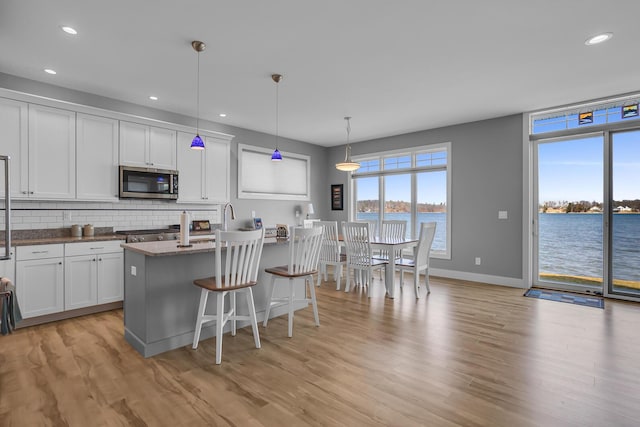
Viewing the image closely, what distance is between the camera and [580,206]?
4922 millimetres

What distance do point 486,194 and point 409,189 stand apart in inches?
59.2

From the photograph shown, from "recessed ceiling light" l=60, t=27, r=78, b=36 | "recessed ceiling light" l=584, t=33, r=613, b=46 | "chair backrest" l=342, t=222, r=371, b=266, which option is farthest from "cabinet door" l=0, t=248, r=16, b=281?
"recessed ceiling light" l=584, t=33, r=613, b=46

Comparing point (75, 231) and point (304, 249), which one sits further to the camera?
point (75, 231)

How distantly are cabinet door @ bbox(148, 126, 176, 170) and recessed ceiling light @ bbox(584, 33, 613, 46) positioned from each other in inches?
199

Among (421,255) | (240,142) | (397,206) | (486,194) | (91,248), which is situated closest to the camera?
(91,248)

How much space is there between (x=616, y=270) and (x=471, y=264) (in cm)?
189

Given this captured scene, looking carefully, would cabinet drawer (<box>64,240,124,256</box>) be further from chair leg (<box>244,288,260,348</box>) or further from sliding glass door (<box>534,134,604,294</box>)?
sliding glass door (<box>534,134,604,294</box>)

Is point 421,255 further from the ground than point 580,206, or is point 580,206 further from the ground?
point 580,206

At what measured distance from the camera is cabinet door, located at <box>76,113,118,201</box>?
408cm

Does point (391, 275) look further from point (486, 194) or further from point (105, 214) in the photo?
point (105, 214)

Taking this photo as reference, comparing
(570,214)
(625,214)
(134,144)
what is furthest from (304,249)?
(625,214)

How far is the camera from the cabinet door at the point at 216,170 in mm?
5348

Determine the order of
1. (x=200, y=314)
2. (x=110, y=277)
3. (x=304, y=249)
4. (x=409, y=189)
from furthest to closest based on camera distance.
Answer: (x=409, y=189)
(x=110, y=277)
(x=304, y=249)
(x=200, y=314)

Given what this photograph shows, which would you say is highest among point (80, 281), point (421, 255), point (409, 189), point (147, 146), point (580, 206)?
point (147, 146)
